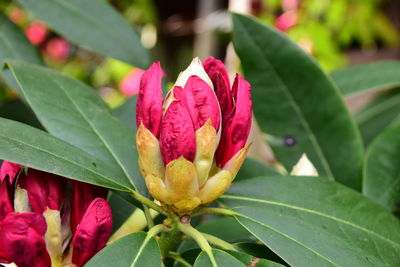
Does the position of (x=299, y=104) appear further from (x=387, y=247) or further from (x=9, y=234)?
(x=9, y=234)

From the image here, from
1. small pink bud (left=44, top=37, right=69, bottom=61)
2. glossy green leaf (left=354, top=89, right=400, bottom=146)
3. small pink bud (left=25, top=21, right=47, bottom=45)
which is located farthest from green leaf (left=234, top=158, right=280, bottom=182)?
small pink bud (left=44, top=37, right=69, bottom=61)

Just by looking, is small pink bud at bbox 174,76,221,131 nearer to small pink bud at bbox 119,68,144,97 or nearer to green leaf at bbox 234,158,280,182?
green leaf at bbox 234,158,280,182

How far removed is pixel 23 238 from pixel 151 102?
0.18 meters

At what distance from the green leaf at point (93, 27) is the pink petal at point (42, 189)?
47 centimetres

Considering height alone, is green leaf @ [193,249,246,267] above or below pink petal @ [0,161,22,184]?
below

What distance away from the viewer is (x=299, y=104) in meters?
0.96

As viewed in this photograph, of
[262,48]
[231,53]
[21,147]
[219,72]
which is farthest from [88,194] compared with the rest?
[231,53]

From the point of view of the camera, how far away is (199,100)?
625 mm

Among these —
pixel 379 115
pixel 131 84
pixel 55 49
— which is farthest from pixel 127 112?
pixel 55 49

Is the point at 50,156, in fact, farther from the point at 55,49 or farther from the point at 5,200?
the point at 55,49

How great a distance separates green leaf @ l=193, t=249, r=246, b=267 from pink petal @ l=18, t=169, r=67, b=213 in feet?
0.52

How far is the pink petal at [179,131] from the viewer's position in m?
0.61

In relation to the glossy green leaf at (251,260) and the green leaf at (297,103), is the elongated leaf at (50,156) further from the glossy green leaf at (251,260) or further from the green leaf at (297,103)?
the green leaf at (297,103)

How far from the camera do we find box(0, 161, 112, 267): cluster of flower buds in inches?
23.6
